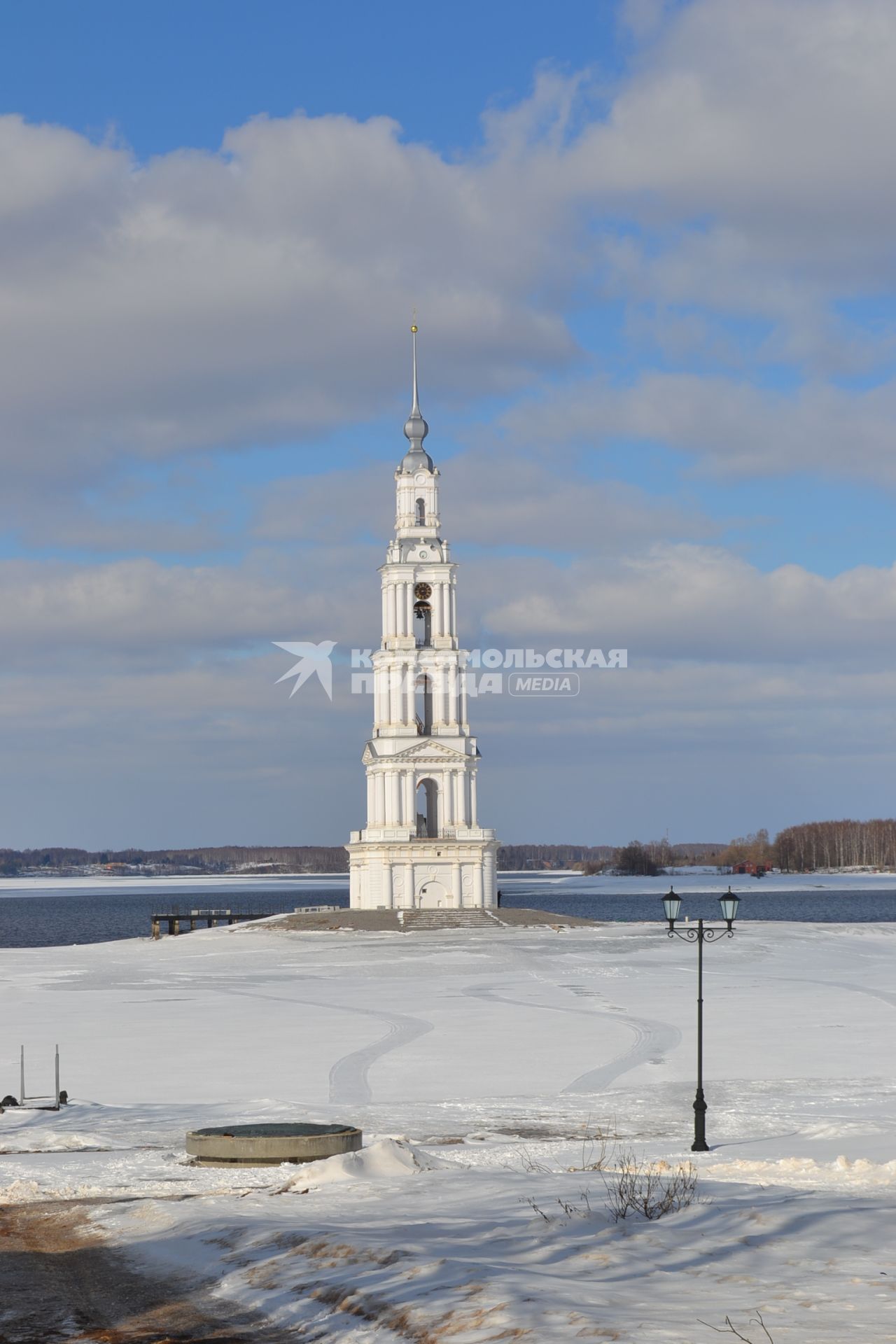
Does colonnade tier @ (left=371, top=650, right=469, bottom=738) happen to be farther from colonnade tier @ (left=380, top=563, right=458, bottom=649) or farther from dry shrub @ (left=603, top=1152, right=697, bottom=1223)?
dry shrub @ (left=603, top=1152, right=697, bottom=1223)

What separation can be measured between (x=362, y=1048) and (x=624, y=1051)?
562cm

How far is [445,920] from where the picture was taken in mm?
79250

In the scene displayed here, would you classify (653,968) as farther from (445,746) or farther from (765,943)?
(445,746)

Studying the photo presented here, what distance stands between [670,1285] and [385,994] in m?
36.1

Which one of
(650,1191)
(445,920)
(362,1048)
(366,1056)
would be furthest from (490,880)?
(650,1191)

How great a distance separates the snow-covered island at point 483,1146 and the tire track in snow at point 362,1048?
17 cm

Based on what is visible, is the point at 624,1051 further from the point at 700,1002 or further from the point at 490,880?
the point at 490,880

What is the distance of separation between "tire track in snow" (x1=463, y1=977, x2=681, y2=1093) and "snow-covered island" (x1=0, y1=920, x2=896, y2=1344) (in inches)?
6.1

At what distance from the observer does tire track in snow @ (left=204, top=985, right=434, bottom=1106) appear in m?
27.0

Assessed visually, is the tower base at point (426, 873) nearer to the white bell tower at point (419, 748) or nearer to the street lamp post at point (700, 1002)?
the white bell tower at point (419, 748)

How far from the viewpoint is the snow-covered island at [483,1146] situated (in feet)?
35.7

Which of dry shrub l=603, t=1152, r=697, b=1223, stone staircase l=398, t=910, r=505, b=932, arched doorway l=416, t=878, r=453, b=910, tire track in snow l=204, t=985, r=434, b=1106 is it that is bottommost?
stone staircase l=398, t=910, r=505, b=932

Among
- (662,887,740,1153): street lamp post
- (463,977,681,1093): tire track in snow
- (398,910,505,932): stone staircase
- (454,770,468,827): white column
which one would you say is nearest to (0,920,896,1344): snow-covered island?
(463,977,681,1093): tire track in snow

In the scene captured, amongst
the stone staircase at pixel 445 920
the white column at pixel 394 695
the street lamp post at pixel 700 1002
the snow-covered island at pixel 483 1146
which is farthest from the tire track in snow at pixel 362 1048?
the white column at pixel 394 695
